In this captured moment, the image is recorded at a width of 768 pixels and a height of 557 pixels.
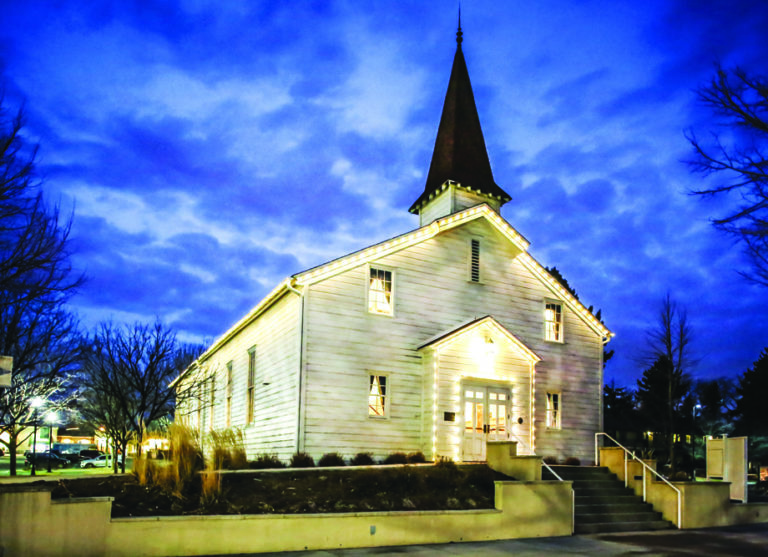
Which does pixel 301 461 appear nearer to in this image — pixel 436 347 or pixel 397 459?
pixel 397 459

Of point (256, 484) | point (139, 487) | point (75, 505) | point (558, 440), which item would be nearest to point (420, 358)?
point (558, 440)

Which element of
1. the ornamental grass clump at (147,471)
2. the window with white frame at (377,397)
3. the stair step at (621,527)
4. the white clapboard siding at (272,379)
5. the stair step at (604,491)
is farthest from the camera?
the window with white frame at (377,397)

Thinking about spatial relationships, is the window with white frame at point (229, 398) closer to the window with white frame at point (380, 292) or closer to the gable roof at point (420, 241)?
the gable roof at point (420, 241)

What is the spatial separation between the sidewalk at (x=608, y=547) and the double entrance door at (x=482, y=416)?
219 inches

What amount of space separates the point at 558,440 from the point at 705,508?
619cm

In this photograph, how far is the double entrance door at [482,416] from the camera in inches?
797

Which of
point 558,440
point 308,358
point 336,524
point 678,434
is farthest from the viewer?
point 678,434

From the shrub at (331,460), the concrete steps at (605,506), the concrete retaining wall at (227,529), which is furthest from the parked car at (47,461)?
the concrete retaining wall at (227,529)

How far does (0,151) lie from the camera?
498 inches

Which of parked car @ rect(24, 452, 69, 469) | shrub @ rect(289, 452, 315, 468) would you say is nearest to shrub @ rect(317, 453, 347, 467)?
shrub @ rect(289, 452, 315, 468)

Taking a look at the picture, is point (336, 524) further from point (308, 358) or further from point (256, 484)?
point (308, 358)

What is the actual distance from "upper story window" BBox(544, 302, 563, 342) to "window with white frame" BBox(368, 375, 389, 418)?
716cm

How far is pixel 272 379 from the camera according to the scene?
2166cm

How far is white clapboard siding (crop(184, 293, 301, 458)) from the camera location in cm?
1942
